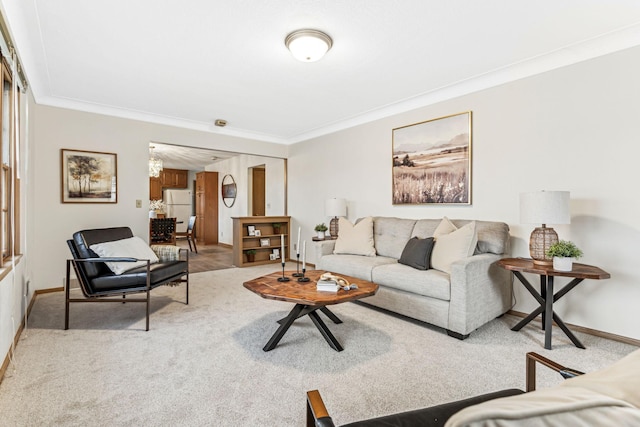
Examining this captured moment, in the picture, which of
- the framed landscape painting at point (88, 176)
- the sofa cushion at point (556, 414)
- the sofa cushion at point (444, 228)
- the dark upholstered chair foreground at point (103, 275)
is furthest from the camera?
the framed landscape painting at point (88, 176)

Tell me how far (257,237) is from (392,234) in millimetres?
2932

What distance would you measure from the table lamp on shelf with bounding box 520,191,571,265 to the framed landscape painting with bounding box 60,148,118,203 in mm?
4809

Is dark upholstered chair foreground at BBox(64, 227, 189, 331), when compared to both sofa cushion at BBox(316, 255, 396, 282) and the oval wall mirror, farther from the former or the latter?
the oval wall mirror

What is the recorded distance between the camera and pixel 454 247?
2941 millimetres

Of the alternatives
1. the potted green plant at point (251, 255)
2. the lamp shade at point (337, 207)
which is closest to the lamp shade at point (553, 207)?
the lamp shade at point (337, 207)

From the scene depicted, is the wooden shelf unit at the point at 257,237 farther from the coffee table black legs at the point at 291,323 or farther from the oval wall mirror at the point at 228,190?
the coffee table black legs at the point at 291,323

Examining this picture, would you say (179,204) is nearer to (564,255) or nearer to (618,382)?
(564,255)

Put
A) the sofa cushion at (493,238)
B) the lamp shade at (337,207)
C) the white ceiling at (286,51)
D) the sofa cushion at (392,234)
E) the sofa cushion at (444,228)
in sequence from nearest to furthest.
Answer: the white ceiling at (286,51)
the sofa cushion at (493,238)
the sofa cushion at (444,228)
the sofa cushion at (392,234)
the lamp shade at (337,207)

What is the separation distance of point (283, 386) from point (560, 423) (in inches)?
69.4

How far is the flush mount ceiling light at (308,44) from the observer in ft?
8.00

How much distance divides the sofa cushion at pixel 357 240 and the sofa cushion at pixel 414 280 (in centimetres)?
64

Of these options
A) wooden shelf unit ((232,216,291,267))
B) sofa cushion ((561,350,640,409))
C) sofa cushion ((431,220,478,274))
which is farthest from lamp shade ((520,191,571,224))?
wooden shelf unit ((232,216,291,267))

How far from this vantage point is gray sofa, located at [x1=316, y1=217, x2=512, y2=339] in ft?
8.47

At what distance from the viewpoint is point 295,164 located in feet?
19.8
